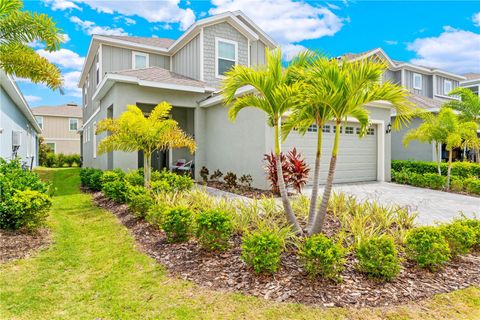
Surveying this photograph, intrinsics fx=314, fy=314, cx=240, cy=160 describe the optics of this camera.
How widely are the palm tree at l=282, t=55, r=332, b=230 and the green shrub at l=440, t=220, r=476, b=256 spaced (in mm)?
2016

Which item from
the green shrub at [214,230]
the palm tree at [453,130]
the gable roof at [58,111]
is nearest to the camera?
the green shrub at [214,230]

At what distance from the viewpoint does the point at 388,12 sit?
11.7m

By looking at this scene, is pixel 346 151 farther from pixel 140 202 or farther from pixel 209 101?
pixel 140 202

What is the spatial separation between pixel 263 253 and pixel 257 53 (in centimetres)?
1526

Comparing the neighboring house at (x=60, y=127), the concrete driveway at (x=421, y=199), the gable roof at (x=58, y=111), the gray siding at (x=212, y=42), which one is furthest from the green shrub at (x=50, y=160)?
the concrete driveway at (x=421, y=199)

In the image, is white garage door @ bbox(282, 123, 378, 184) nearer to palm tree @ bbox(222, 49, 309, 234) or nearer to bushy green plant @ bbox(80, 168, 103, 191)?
palm tree @ bbox(222, 49, 309, 234)

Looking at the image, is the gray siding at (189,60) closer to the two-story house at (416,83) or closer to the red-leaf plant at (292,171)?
the red-leaf plant at (292,171)

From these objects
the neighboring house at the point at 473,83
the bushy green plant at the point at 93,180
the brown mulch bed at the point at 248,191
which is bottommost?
the brown mulch bed at the point at 248,191

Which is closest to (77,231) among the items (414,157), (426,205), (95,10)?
(426,205)

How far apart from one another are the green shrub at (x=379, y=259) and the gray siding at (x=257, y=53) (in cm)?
1444

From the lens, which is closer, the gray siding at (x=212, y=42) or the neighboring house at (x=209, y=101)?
the neighboring house at (x=209, y=101)

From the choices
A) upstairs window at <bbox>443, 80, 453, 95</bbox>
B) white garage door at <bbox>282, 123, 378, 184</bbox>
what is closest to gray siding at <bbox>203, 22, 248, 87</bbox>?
white garage door at <bbox>282, 123, 378, 184</bbox>

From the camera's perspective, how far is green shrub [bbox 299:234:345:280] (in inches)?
154

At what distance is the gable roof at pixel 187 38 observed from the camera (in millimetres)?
14352
